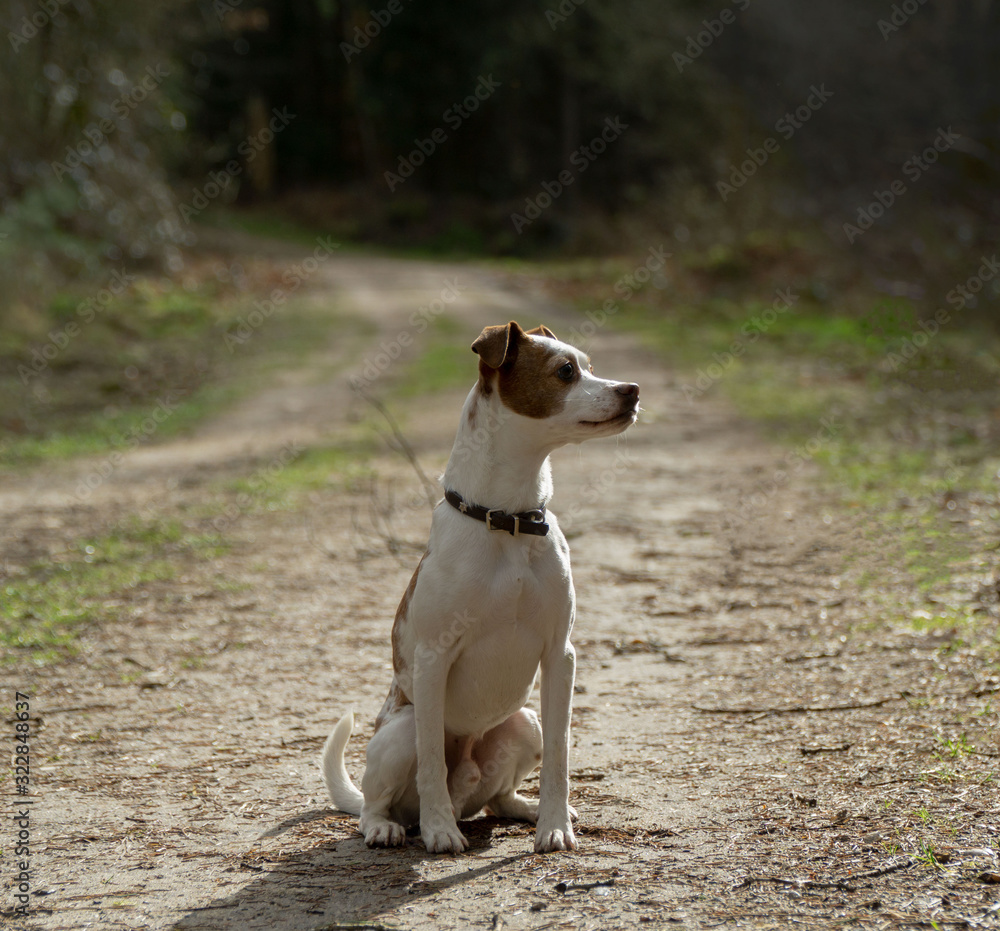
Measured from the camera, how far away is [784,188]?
77.0ft

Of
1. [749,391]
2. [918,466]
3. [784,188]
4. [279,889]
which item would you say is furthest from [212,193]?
[279,889]

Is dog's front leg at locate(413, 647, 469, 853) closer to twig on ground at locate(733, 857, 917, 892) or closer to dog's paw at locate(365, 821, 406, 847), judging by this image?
Answer: dog's paw at locate(365, 821, 406, 847)

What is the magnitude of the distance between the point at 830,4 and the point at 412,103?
13.2 metres
